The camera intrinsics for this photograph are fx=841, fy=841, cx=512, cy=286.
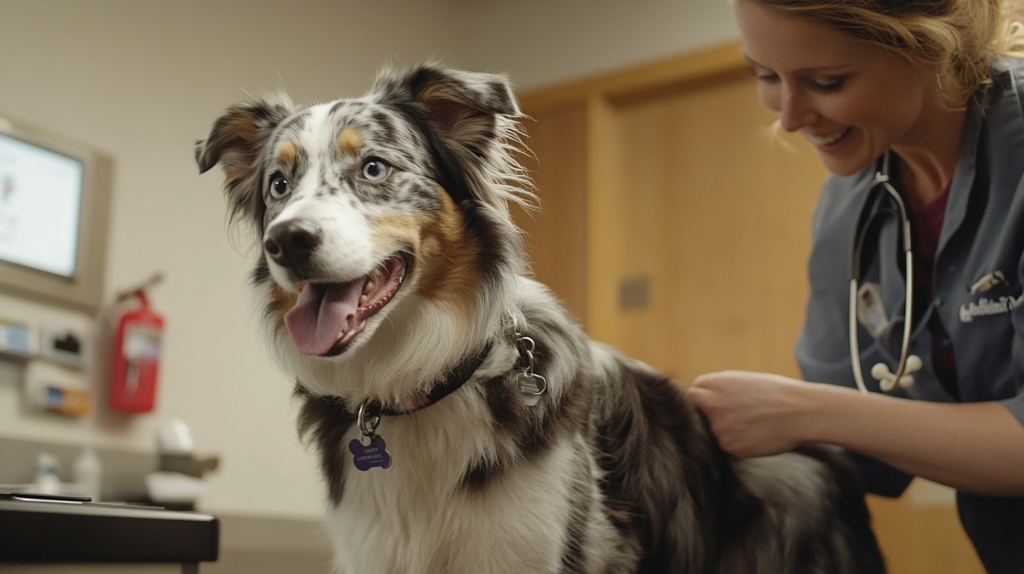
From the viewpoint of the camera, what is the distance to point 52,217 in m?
2.41

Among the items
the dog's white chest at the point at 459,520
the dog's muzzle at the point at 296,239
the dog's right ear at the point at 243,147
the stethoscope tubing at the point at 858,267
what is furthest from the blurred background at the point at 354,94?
the stethoscope tubing at the point at 858,267

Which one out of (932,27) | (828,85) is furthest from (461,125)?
(932,27)

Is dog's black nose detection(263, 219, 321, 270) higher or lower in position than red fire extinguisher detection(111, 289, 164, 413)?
higher

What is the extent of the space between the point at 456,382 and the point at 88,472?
58.3 inches

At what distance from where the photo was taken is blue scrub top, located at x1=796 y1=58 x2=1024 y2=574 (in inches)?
60.6

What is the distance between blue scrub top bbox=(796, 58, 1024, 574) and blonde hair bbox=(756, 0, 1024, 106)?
0.07 m

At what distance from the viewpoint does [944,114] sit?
166cm

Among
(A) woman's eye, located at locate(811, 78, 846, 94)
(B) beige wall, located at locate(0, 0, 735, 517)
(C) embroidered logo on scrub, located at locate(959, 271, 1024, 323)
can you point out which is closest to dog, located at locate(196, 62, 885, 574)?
(C) embroidered logo on scrub, located at locate(959, 271, 1024, 323)

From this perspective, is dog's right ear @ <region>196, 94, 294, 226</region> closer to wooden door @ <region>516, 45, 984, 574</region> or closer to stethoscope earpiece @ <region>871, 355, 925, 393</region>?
stethoscope earpiece @ <region>871, 355, 925, 393</region>

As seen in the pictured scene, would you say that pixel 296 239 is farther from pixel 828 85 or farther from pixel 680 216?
pixel 680 216

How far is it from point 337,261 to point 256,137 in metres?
0.51

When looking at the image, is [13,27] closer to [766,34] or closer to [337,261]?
[337,261]

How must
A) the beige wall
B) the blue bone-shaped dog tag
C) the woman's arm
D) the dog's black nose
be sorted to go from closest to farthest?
the dog's black nose → the blue bone-shaped dog tag → the woman's arm → the beige wall

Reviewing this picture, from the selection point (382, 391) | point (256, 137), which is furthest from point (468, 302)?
point (256, 137)
